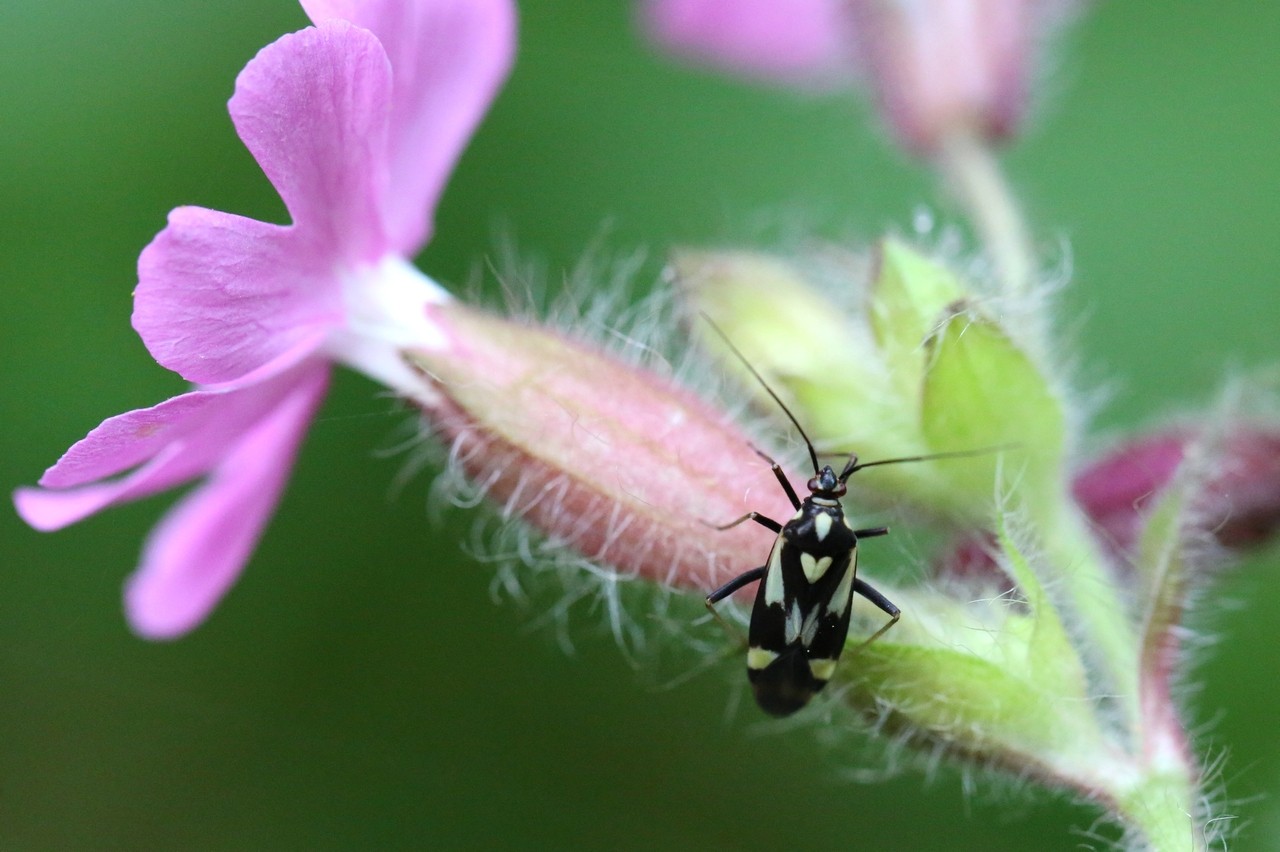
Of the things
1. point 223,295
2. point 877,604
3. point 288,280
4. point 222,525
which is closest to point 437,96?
point 288,280

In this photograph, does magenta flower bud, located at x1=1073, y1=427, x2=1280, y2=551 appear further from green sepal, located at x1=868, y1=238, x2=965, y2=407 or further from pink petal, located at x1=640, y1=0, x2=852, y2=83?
pink petal, located at x1=640, y1=0, x2=852, y2=83

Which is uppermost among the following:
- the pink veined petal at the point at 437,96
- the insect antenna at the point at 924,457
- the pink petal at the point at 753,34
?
the pink petal at the point at 753,34

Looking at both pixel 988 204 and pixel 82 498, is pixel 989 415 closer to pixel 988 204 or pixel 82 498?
pixel 988 204

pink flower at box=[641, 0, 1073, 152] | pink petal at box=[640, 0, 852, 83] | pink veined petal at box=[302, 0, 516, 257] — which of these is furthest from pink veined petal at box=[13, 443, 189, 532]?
pink petal at box=[640, 0, 852, 83]

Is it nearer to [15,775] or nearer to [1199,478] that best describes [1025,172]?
[1199,478]

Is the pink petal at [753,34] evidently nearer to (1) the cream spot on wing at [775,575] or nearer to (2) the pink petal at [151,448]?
(2) the pink petal at [151,448]

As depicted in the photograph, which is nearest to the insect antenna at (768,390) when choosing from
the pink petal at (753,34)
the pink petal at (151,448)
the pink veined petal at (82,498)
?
the pink petal at (151,448)
